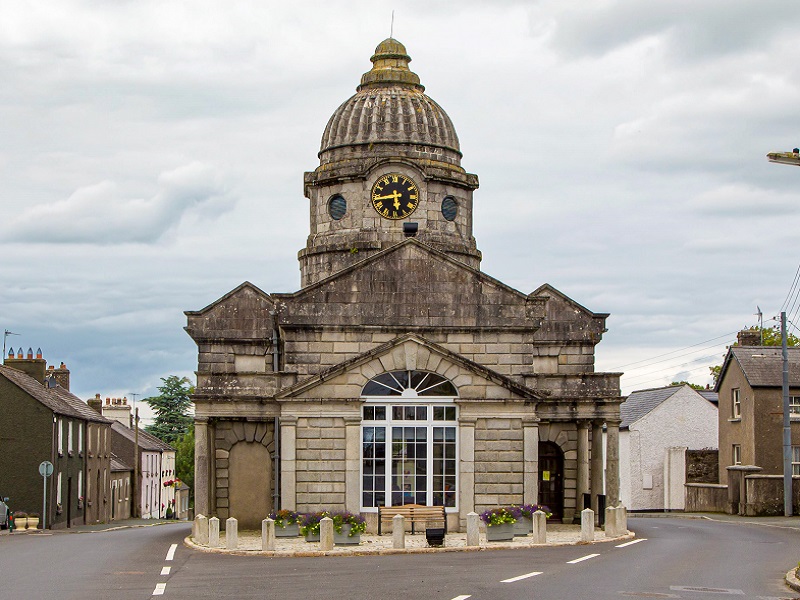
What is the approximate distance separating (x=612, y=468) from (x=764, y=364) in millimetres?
17589

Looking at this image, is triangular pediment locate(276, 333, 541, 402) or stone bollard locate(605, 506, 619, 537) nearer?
stone bollard locate(605, 506, 619, 537)

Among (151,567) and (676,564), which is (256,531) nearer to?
(151,567)

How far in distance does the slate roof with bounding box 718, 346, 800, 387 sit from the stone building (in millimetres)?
12505

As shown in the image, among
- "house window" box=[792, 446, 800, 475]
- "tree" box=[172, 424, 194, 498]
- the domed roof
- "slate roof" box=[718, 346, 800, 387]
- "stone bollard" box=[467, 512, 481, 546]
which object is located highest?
the domed roof

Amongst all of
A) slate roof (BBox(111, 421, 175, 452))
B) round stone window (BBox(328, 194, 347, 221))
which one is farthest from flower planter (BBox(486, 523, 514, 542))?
slate roof (BBox(111, 421, 175, 452))

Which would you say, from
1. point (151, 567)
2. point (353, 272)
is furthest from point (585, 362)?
point (151, 567)

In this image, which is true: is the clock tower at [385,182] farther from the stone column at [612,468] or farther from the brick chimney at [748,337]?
the brick chimney at [748,337]

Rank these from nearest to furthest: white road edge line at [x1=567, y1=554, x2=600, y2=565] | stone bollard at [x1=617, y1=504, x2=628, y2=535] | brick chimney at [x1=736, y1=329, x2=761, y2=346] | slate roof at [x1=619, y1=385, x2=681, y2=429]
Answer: white road edge line at [x1=567, y1=554, x2=600, y2=565]
stone bollard at [x1=617, y1=504, x2=628, y2=535]
brick chimney at [x1=736, y1=329, x2=761, y2=346]
slate roof at [x1=619, y1=385, x2=681, y2=429]

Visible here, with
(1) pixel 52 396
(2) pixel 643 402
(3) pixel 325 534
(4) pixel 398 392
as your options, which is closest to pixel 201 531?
(3) pixel 325 534

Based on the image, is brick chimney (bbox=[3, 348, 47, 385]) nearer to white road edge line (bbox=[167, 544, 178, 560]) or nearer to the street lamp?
white road edge line (bbox=[167, 544, 178, 560])

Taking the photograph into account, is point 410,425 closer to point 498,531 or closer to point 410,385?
point 410,385

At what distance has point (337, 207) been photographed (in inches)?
1789

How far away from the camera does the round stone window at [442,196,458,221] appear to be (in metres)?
45.5

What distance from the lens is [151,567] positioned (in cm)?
2428
